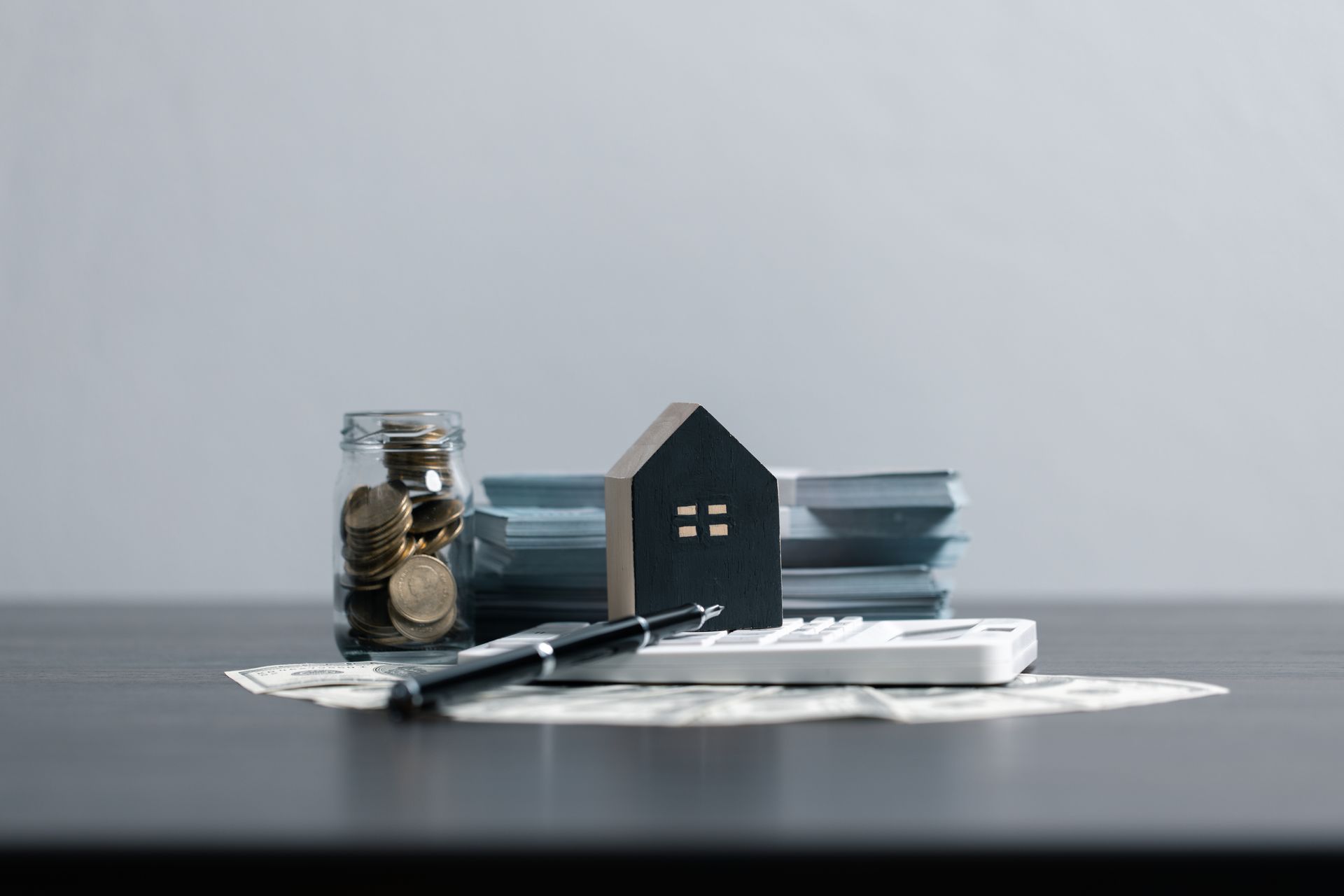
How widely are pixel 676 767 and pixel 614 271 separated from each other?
1688 mm

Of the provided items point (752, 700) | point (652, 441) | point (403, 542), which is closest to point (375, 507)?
point (403, 542)

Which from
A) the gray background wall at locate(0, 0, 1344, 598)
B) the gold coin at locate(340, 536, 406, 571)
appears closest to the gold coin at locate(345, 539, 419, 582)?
the gold coin at locate(340, 536, 406, 571)

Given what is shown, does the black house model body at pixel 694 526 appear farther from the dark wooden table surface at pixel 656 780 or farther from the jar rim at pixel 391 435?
the dark wooden table surface at pixel 656 780

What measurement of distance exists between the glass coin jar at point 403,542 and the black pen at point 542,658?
17 cm

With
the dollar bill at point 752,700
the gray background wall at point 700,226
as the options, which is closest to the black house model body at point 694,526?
the dollar bill at point 752,700

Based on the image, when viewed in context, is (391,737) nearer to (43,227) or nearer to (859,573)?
(859,573)

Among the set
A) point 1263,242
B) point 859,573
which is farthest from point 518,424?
point 1263,242

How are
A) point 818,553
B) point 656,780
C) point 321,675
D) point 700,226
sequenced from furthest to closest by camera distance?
point 700,226
point 818,553
point 321,675
point 656,780

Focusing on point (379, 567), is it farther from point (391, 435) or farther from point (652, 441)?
point (652, 441)

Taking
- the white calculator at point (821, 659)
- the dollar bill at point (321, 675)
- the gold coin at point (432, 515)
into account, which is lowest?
the dollar bill at point (321, 675)

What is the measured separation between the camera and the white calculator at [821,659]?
0.72m

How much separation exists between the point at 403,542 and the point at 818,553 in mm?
387

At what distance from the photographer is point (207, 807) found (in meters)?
0.45

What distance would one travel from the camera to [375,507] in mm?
861
